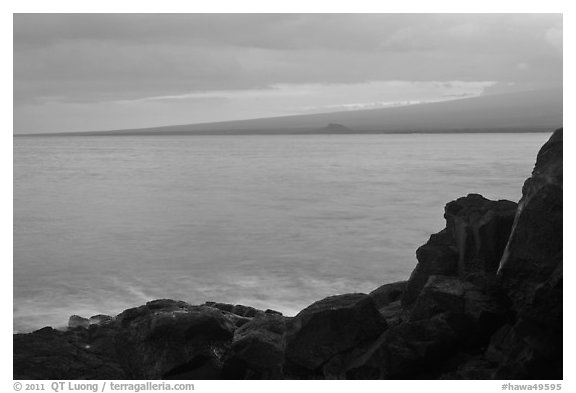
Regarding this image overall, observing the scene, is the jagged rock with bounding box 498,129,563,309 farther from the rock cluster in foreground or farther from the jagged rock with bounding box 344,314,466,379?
the jagged rock with bounding box 344,314,466,379

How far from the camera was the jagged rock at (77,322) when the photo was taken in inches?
447

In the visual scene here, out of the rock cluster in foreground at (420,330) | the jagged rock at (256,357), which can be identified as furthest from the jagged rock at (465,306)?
the jagged rock at (256,357)

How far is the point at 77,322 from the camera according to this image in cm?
1162

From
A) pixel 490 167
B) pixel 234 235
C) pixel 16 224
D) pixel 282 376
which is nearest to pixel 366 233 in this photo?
pixel 234 235

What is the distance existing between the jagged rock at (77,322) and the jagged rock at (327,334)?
4.29 metres

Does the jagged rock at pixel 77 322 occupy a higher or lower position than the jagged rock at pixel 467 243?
lower

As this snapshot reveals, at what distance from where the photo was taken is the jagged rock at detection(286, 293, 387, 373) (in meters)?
A: 8.55

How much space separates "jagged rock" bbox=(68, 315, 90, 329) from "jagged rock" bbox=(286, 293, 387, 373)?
4.29 meters

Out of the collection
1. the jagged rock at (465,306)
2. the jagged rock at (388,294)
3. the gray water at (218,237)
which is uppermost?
the jagged rock at (465,306)

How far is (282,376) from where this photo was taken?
28.7 feet

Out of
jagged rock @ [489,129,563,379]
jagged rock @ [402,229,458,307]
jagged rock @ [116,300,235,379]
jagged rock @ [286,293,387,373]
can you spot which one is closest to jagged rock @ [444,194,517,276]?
jagged rock @ [402,229,458,307]

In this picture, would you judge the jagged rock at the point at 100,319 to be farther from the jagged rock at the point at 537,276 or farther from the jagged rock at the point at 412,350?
the jagged rock at the point at 537,276

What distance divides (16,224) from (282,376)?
754 inches

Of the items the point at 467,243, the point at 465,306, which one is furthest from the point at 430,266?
the point at 465,306
